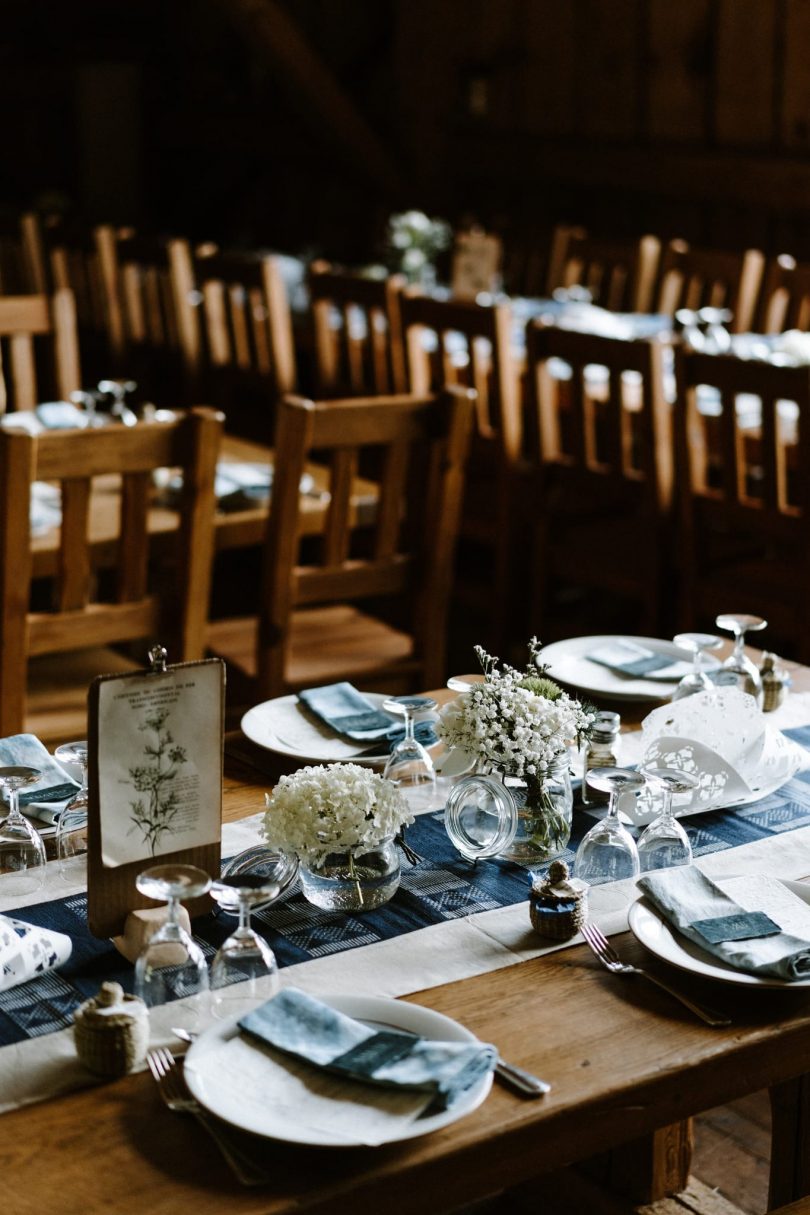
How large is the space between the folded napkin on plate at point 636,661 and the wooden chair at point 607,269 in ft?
11.9

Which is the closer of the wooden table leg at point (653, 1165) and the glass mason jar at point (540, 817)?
the glass mason jar at point (540, 817)

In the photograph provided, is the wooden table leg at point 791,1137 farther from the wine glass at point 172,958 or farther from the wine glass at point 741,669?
the wine glass at point 172,958

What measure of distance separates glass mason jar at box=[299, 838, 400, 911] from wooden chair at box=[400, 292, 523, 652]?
2638mm

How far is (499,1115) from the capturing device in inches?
47.4

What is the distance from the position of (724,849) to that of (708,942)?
0.29 m

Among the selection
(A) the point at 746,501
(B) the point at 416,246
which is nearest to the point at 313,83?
(B) the point at 416,246

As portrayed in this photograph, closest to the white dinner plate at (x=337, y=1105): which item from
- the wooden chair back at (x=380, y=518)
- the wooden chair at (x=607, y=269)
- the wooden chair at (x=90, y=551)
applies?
the wooden chair at (x=90, y=551)

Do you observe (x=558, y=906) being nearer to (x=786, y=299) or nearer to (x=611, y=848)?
(x=611, y=848)

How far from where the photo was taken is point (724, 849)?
1717 millimetres

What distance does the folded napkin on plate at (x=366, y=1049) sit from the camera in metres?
1.20

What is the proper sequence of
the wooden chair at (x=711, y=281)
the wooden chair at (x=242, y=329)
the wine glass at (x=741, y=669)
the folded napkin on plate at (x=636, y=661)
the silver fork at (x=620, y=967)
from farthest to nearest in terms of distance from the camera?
the wooden chair at (x=711, y=281) < the wooden chair at (x=242, y=329) < the folded napkin on plate at (x=636, y=661) < the wine glass at (x=741, y=669) < the silver fork at (x=620, y=967)

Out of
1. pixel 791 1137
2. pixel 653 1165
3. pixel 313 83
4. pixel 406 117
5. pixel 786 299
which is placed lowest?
pixel 653 1165

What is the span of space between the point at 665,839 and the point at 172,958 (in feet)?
1.82

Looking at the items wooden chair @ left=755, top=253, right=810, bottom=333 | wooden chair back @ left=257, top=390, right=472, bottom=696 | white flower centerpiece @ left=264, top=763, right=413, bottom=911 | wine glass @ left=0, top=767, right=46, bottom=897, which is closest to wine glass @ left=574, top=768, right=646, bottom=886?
white flower centerpiece @ left=264, top=763, right=413, bottom=911
